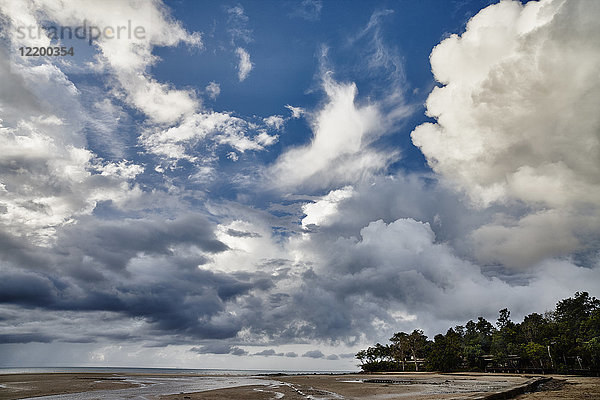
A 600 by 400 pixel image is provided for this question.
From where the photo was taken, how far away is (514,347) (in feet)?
260

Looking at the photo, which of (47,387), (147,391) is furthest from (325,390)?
(47,387)

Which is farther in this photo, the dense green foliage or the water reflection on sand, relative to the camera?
the dense green foliage

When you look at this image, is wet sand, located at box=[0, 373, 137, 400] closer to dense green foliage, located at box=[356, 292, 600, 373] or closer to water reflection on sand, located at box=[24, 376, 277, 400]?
water reflection on sand, located at box=[24, 376, 277, 400]

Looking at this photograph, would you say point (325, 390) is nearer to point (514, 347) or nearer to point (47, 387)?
point (47, 387)

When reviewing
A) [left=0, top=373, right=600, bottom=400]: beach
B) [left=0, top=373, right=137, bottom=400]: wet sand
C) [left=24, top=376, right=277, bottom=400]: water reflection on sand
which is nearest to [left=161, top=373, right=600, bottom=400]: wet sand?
[left=0, top=373, right=600, bottom=400]: beach

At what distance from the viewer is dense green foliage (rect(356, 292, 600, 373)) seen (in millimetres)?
66375

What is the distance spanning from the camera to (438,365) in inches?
3617

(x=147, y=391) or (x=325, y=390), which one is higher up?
(x=147, y=391)

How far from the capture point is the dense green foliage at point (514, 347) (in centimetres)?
6638

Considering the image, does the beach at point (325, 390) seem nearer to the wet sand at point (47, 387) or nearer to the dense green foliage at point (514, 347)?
the wet sand at point (47, 387)

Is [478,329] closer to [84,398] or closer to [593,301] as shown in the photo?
[593,301]

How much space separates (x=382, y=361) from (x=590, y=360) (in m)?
61.8

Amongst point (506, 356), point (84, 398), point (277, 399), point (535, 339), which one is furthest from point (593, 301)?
point (84, 398)

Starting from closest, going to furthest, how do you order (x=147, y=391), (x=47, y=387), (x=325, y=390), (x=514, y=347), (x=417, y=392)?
(x=417, y=392) < (x=147, y=391) < (x=325, y=390) < (x=47, y=387) < (x=514, y=347)
